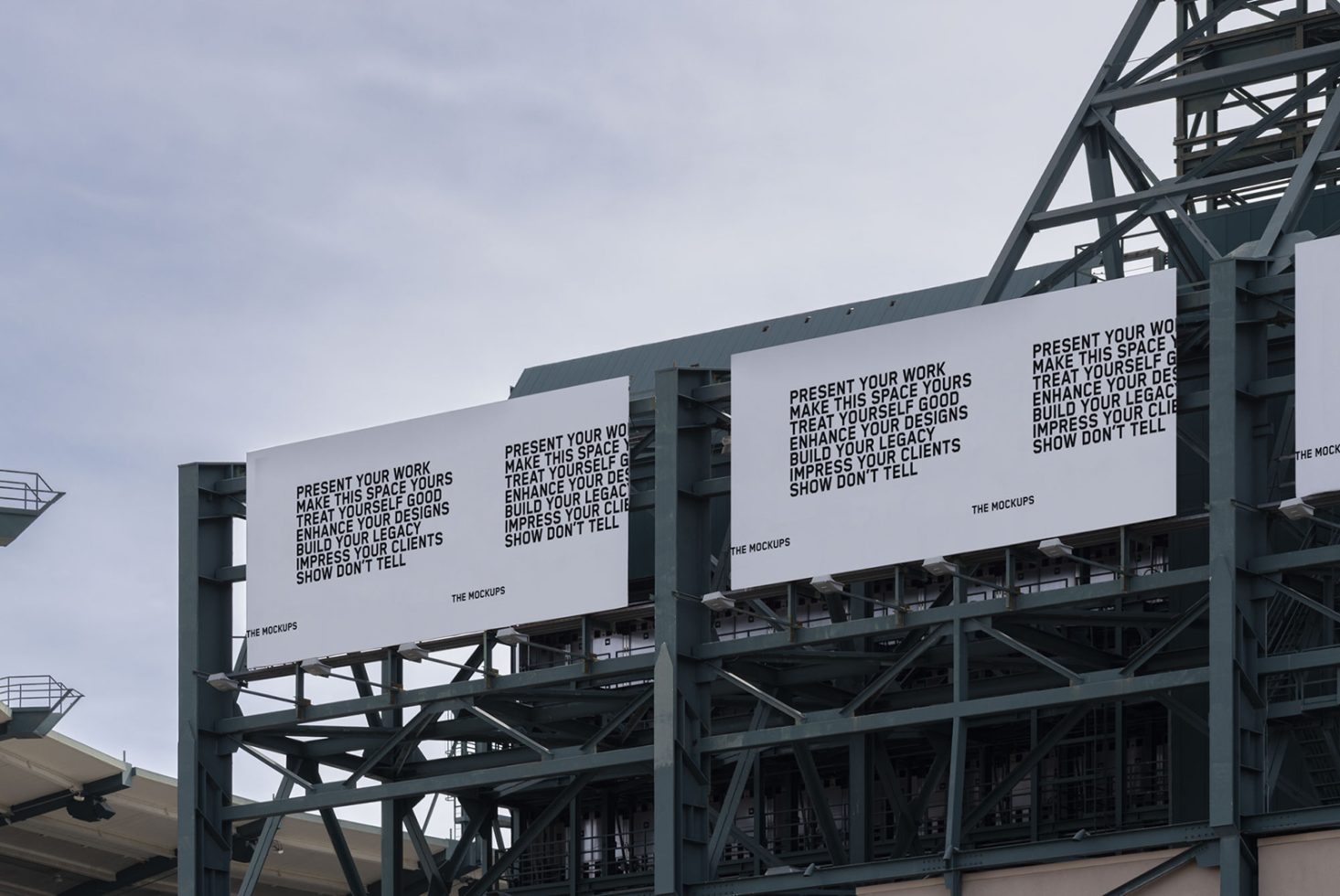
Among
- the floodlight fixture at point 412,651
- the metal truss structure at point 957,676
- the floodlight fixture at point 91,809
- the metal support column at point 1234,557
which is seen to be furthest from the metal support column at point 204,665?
the floodlight fixture at point 91,809

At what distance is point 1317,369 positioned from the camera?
4206 centimetres

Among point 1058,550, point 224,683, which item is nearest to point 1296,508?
point 1058,550

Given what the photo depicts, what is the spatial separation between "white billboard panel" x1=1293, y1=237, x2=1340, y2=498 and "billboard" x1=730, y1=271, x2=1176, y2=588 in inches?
83.7

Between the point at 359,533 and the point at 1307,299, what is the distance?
1883 cm

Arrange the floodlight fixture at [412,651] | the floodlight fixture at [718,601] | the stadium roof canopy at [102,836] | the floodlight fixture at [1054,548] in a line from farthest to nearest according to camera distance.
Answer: the stadium roof canopy at [102,836] → the floodlight fixture at [412,651] → the floodlight fixture at [718,601] → the floodlight fixture at [1054,548]

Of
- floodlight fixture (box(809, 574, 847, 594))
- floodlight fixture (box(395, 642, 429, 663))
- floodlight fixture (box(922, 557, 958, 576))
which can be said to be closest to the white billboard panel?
floodlight fixture (box(922, 557, 958, 576))

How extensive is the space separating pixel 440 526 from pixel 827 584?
27.0 ft

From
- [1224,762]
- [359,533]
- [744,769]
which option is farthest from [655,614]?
[1224,762]

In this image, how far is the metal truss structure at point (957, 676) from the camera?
42562mm

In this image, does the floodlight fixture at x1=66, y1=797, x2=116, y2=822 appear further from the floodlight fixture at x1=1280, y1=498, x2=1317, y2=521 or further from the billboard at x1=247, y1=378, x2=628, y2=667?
the floodlight fixture at x1=1280, y1=498, x2=1317, y2=521

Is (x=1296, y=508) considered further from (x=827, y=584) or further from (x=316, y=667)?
(x=316, y=667)

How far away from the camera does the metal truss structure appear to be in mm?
42562

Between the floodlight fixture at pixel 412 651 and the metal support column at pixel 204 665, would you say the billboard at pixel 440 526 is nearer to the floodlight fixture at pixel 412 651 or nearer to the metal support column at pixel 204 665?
the floodlight fixture at pixel 412 651

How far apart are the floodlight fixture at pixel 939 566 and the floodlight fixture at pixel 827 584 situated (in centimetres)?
179
